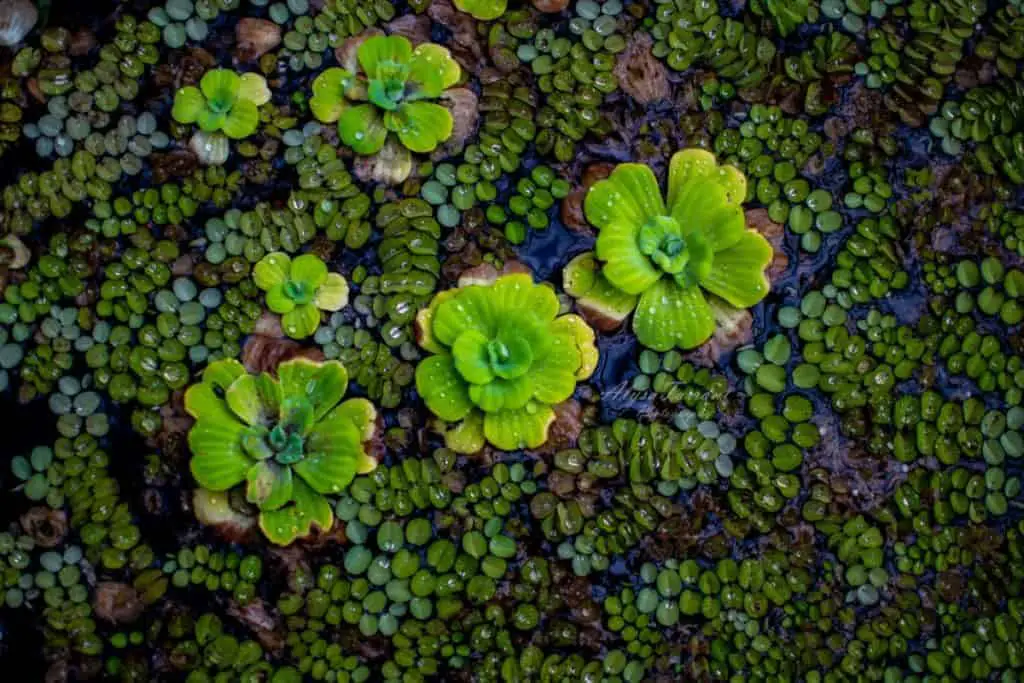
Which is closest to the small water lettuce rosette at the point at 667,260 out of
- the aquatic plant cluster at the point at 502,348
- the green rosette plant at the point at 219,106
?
the aquatic plant cluster at the point at 502,348

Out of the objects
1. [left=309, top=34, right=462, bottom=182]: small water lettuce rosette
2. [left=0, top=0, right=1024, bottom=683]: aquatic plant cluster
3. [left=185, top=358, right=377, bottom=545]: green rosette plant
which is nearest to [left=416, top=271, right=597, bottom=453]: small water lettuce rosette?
[left=0, top=0, right=1024, bottom=683]: aquatic plant cluster

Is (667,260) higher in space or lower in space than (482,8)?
lower

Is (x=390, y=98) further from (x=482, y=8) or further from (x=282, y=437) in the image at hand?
(x=282, y=437)

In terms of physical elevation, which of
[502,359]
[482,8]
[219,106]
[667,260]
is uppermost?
[482,8]

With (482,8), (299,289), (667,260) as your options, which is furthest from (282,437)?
(482,8)

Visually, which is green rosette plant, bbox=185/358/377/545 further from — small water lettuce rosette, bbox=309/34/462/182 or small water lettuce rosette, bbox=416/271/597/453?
small water lettuce rosette, bbox=309/34/462/182

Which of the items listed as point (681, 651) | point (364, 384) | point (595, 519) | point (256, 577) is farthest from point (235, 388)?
point (681, 651)

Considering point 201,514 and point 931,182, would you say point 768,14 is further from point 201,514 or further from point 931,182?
point 201,514
